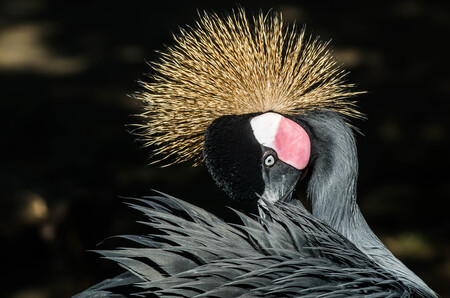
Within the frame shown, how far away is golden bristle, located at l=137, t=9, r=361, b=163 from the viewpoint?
202 cm

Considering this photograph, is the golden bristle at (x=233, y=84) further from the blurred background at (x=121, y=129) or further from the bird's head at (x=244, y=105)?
the blurred background at (x=121, y=129)

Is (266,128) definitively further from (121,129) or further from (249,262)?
(121,129)

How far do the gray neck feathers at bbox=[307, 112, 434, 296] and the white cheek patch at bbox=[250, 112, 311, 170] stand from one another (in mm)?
41

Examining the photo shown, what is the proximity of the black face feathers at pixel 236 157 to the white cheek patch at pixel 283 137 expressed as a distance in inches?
0.9

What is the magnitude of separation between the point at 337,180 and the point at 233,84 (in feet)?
1.24

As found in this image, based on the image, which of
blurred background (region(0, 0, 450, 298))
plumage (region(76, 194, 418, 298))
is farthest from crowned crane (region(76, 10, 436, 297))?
blurred background (region(0, 0, 450, 298))

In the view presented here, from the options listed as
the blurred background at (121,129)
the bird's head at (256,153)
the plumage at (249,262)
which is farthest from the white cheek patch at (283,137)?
the blurred background at (121,129)

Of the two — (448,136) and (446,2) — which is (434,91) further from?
(446,2)

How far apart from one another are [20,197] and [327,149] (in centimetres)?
140

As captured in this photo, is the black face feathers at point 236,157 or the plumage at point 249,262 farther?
the black face feathers at point 236,157

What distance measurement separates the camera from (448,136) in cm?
369

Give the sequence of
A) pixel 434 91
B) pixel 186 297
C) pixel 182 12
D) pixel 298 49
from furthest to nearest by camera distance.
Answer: pixel 182 12
pixel 434 91
pixel 298 49
pixel 186 297

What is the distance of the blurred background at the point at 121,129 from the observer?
9.65ft

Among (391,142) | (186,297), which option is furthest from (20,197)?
(391,142)
